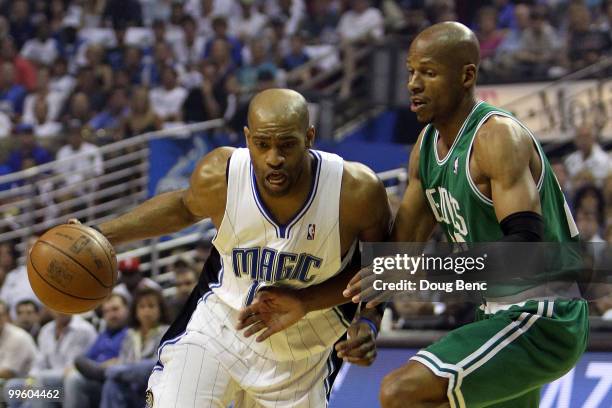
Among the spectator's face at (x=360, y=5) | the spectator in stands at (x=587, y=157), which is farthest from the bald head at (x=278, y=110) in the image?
the spectator's face at (x=360, y=5)

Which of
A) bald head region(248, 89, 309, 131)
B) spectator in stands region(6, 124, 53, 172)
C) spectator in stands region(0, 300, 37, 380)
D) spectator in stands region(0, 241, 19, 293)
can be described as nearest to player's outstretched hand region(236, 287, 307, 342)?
bald head region(248, 89, 309, 131)

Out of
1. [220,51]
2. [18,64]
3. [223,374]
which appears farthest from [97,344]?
[18,64]

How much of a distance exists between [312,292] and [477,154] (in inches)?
37.1

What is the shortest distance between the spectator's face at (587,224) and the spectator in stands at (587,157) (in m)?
0.91

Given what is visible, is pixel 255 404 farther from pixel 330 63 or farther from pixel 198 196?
pixel 330 63

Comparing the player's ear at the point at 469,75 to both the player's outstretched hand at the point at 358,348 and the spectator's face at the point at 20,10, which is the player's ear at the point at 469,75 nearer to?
the player's outstretched hand at the point at 358,348

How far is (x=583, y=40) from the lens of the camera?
10.4m

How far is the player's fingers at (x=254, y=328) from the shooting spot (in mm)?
4391

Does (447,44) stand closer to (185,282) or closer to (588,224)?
(588,224)

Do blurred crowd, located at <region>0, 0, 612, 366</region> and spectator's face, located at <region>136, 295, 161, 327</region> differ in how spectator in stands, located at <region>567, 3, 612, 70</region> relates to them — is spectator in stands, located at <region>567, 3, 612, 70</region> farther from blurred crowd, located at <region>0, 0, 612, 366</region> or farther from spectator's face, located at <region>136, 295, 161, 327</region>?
spectator's face, located at <region>136, 295, 161, 327</region>

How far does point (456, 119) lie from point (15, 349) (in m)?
4.44

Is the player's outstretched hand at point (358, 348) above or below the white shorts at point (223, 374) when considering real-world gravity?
above

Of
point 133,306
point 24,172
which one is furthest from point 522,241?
point 24,172

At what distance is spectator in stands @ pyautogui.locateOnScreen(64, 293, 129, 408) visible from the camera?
658 centimetres
